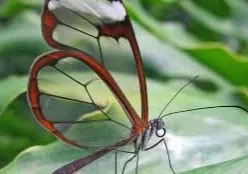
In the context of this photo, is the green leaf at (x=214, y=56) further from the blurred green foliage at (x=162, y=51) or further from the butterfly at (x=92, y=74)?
the butterfly at (x=92, y=74)

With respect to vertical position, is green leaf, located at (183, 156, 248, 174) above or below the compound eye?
above

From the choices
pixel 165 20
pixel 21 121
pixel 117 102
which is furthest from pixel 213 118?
pixel 165 20

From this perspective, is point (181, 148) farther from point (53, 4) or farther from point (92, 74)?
point (53, 4)

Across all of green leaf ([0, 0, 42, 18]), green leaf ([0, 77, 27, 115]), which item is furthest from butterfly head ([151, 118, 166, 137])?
green leaf ([0, 0, 42, 18])

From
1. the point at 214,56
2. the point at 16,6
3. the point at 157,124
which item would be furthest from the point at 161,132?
the point at 16,6

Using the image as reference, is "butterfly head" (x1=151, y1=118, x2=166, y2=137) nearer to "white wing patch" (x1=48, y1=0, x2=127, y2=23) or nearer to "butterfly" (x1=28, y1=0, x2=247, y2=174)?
"butterfly" (x1=28, y1=0, x2=247, y2=174)

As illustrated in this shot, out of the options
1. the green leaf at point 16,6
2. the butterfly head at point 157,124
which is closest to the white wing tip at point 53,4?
the butterfly head at point 157,124

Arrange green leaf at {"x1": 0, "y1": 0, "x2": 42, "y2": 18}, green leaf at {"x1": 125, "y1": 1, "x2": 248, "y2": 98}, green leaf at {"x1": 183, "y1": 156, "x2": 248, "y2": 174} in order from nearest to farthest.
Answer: green leaf at {"x1": 183, "y1": 156, "x2": 248, "y2": 174} → green leaf at {"x1": 125, "y1": 1, "x2": 248, "y2": 98} → green leaf at {"x1": 0, "y1": 0, "x2": 42, "y2": 18}
